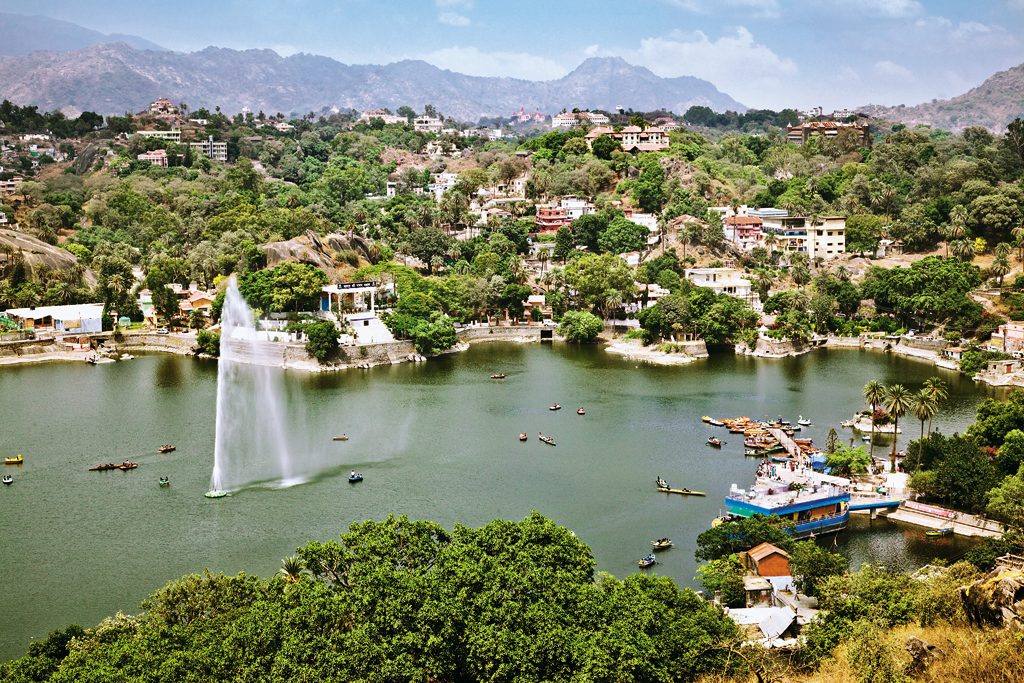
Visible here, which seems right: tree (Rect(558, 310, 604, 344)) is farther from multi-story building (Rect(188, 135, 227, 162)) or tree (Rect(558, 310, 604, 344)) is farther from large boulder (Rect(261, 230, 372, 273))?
multi-story building (Rect(188, 135, 227, 162))

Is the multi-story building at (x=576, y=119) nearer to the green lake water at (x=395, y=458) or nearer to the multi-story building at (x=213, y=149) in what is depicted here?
the multi-story building at (x=213, y=149)

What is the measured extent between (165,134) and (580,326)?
72.5 metres

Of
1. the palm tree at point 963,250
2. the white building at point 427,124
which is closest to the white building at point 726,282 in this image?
the palm tree at point 963,250

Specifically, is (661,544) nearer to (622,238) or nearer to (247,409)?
(247,409)

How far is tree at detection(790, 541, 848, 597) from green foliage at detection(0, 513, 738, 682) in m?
3.99

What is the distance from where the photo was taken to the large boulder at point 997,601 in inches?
629

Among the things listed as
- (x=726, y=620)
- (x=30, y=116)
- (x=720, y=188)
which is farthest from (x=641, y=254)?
(x=30, y=116)

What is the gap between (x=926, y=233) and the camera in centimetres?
6744

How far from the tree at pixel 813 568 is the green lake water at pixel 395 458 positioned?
2782 mm

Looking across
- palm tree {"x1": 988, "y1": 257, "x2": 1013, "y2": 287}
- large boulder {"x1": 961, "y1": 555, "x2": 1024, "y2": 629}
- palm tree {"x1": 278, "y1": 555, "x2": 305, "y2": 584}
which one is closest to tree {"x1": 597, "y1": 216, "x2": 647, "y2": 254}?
palm tree {"x1": 988, "y1": 257, "x2": 1013, "y2": 287}

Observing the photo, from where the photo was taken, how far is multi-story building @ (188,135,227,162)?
11188 centimetres

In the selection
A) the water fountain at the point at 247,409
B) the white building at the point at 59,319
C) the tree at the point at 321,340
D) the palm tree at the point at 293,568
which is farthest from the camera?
the white building at the point at 59,319

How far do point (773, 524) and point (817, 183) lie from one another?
2454 inches

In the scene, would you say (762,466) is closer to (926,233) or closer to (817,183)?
(926,233)
